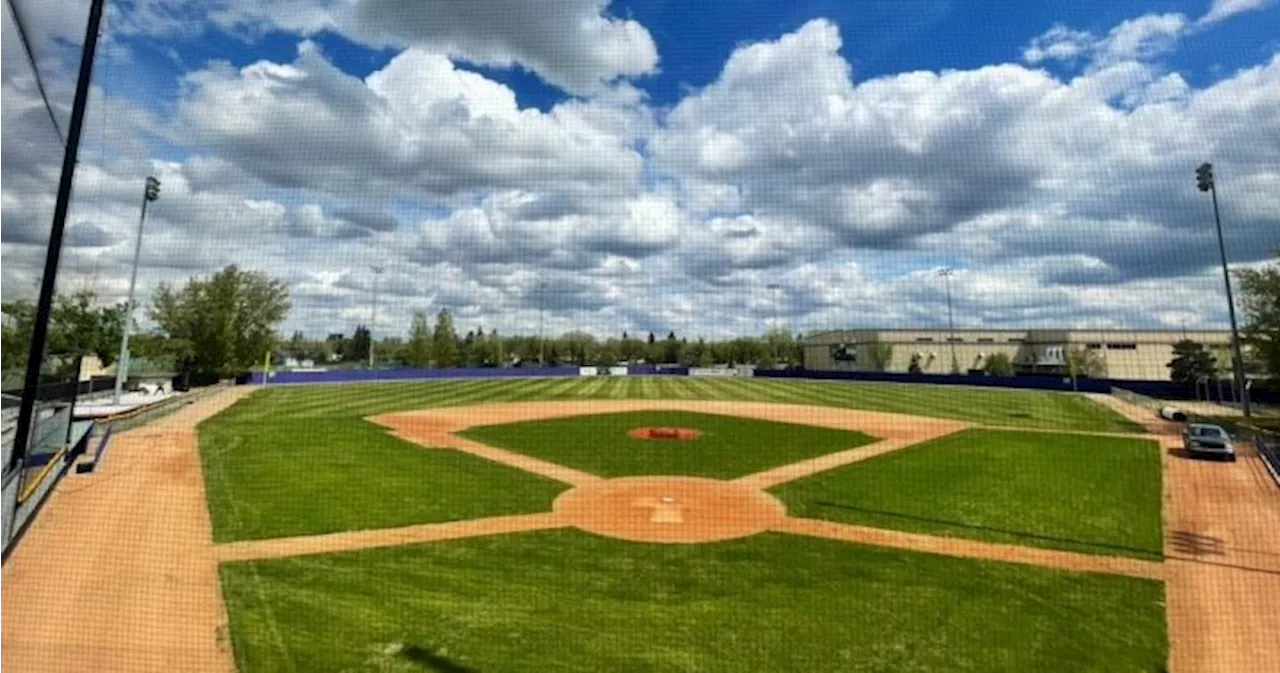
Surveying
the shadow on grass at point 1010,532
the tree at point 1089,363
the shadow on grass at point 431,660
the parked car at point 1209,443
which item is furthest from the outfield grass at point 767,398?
the shadow on grass at point 431,660

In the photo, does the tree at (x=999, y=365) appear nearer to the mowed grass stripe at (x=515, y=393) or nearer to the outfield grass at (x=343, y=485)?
the mowed grass stripe at (x=515, y=393)

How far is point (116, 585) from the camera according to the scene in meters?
5.72

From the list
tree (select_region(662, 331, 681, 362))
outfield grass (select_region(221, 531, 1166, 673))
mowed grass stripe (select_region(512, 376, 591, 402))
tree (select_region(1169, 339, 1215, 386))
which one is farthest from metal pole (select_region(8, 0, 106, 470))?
tree (select_region(662, 331, 681, 362))

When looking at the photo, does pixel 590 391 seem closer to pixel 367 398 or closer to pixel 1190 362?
pixel 367 398

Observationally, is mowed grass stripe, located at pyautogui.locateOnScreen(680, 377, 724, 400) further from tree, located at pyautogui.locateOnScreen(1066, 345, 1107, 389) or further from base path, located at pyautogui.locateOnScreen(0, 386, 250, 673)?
tree, located at pyautogui.locateOnScreen(1066, 345, 1107, 389)

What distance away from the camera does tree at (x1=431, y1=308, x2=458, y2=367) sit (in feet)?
162

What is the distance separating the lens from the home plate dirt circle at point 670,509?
24.6ft

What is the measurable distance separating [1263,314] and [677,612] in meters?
22.0

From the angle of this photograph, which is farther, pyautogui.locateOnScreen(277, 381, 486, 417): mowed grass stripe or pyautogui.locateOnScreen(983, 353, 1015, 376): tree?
pyautogui.locateOnScreen(983, 353, 1015, 376): tree

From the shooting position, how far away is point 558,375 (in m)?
42.9

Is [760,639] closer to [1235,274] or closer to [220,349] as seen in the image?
[1235,274]

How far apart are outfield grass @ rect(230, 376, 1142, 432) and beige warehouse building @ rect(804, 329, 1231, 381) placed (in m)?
7.31

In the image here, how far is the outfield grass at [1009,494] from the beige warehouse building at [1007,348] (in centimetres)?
1996

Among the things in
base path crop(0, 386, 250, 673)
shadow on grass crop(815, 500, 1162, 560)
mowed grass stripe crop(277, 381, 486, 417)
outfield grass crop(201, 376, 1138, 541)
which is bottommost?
base path crop(0, 386, 250, 673)
